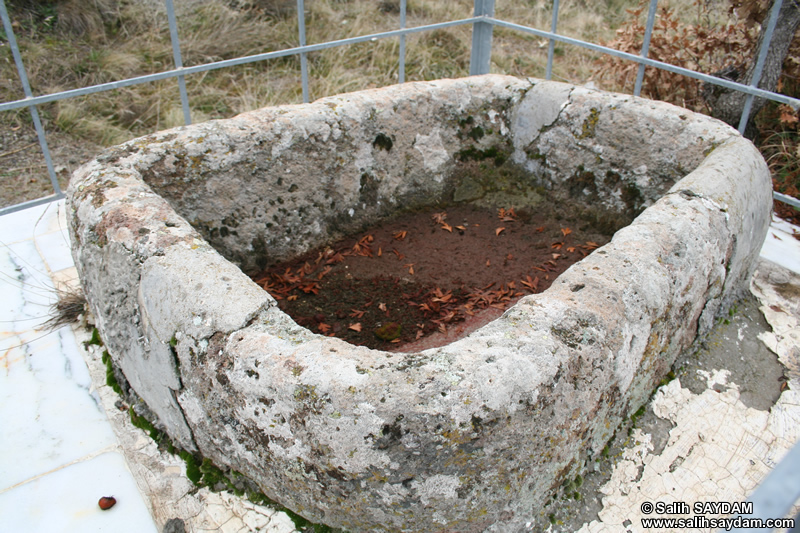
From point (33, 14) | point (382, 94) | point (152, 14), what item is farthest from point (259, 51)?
point (382, 94)

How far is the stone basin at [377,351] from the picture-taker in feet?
4.52

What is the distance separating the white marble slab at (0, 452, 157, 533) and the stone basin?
0.20 m

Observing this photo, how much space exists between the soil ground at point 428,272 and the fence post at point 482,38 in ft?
5.16

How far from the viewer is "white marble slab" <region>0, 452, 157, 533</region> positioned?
1742 millimetres

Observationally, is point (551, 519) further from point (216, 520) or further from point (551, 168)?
point (551, 168)

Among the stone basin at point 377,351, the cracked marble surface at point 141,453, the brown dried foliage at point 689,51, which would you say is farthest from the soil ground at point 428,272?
the brown dried foliage at point 689,51

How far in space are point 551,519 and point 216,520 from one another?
3.08 feet

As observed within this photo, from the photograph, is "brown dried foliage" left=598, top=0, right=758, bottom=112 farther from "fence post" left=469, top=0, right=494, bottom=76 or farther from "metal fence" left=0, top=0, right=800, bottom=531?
"fence post" left=469, top=0, right=494, bottom=76

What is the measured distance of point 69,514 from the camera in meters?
1.78

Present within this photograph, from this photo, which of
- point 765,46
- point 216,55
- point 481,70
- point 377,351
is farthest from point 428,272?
point 216,55

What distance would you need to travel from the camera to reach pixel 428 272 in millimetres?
2680

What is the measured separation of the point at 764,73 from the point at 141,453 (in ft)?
12.5

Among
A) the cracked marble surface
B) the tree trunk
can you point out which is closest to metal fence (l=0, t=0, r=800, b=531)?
the tree trunk

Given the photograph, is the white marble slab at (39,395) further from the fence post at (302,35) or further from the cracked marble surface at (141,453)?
the fence post at (302,35)
